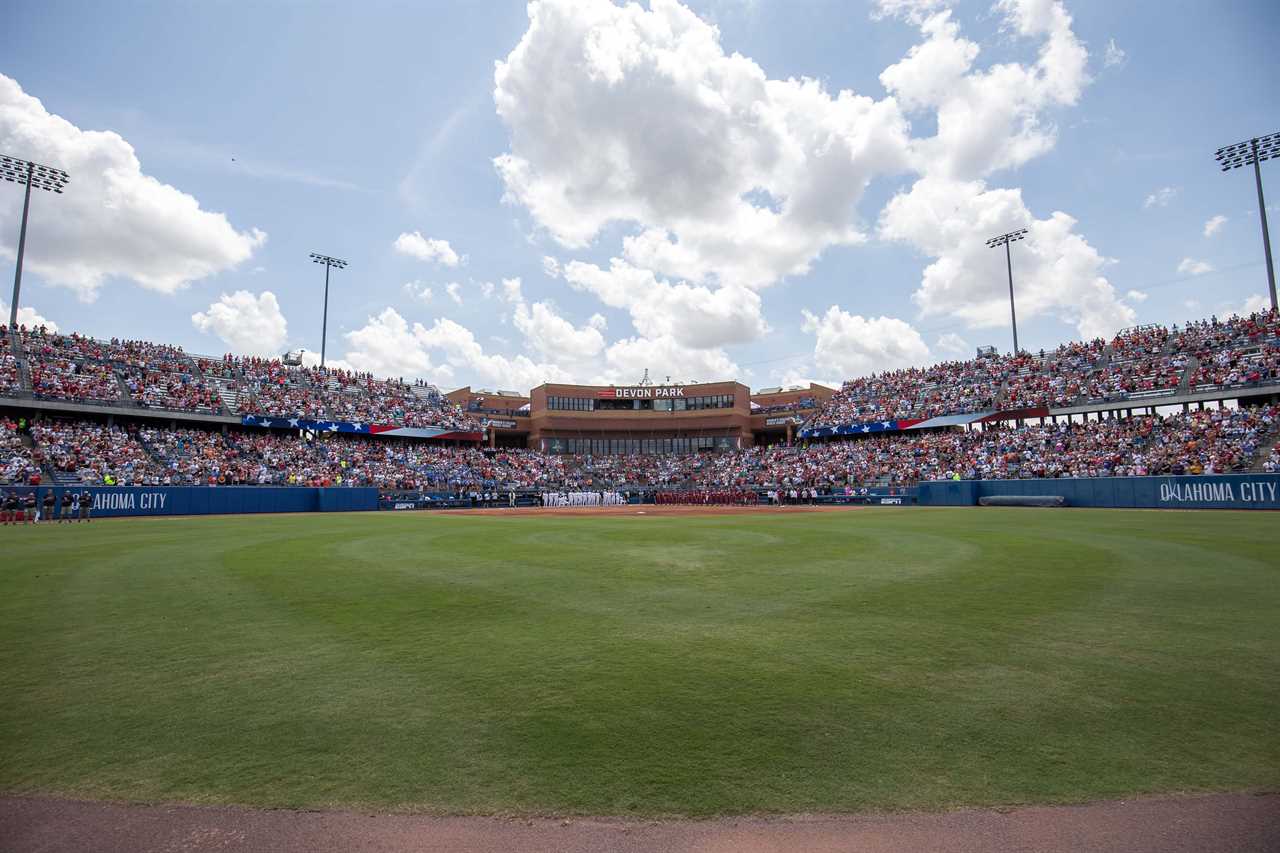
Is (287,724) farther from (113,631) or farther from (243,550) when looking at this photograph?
(243,550)

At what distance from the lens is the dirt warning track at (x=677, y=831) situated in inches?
118

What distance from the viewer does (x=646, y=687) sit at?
4918 millimetres

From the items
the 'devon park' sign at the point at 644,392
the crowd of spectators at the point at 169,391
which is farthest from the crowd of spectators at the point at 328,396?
the 'devon park' sign at the point at 644,392

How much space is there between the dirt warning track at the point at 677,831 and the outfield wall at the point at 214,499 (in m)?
36.2

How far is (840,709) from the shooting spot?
4445 mm

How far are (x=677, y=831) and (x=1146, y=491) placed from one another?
1472 inches

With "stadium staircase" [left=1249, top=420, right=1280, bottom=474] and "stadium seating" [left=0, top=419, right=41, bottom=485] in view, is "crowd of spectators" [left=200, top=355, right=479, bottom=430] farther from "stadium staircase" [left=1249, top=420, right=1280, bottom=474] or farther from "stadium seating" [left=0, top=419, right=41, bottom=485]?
"stadium staircase" [left=1249, top=420, right=1280, bottom=474]

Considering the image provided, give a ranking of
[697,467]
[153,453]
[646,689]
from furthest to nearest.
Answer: [697,467] → [153,453] → [646,689]

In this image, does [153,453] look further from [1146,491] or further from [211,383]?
[1146,491]

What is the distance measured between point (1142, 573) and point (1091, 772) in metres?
8.32

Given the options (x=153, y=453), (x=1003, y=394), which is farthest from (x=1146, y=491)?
(x=153, y=453)

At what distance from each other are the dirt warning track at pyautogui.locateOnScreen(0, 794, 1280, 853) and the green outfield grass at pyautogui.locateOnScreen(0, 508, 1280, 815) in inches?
4.8

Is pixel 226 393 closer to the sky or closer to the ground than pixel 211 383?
closer to the ground

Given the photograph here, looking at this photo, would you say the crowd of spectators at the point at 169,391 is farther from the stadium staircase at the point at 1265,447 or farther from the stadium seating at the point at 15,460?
the stadium staircase at the point at 1265,447
